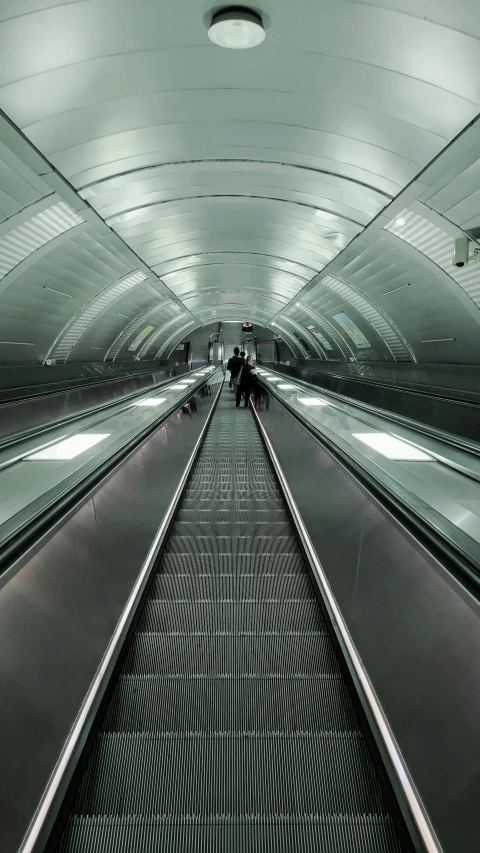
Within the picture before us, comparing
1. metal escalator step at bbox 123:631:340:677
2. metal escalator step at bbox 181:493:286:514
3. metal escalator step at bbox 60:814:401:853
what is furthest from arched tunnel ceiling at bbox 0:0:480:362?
metal escalator step at bbox 60:814:401:853

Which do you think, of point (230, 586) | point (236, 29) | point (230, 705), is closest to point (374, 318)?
point (236, 29)

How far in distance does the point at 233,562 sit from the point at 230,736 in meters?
2.11

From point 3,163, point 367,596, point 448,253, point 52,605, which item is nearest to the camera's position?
point 52,605

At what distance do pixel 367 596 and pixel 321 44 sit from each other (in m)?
4.17

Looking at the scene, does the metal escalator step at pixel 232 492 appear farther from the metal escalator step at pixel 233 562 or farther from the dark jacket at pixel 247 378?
the dark jacket at pixel 247 378

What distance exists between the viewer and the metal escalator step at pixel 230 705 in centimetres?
260

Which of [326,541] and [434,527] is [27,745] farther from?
[326,541]

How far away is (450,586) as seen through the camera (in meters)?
1.94

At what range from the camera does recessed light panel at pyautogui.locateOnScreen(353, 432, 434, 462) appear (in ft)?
14.9

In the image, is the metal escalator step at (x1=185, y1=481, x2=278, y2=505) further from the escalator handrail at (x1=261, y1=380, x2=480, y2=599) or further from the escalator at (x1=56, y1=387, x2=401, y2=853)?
the escalator handrail at (x1=261, y1=380, x2=480, y2=599)

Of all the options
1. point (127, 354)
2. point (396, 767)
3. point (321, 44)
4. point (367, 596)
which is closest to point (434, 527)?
point (367, 596)

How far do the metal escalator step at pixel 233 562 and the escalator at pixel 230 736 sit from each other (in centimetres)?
3

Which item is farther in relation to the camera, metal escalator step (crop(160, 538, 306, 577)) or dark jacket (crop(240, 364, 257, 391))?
dark jacket (crop(240, 364, 257, 391))

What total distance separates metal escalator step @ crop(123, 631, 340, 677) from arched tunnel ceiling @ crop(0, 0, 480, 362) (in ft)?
14.2
